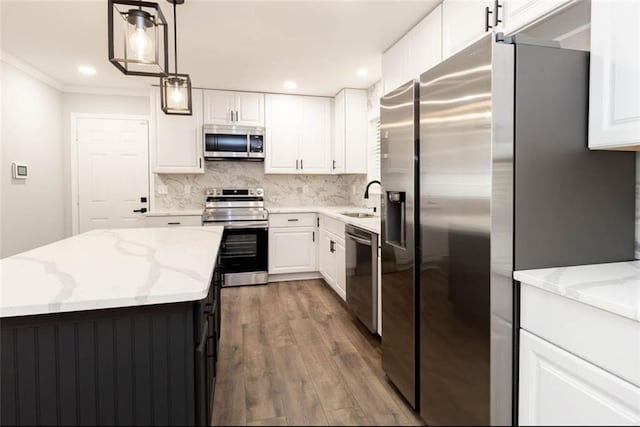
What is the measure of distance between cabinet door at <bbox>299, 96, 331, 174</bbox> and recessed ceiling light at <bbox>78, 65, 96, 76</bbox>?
2.04 meters

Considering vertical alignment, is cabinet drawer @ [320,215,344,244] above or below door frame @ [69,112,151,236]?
below

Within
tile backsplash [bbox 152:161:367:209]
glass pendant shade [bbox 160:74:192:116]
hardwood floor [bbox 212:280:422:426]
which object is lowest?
Result: hardwood floor [bbox 212:280:422:426]

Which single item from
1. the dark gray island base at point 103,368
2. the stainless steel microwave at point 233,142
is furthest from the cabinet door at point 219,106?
the dark gray island base at point 103,368

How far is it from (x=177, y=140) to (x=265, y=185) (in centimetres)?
108

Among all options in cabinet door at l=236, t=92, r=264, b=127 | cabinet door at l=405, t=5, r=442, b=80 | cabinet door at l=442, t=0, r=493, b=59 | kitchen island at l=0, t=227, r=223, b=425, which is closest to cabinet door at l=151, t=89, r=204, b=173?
cabinet door at l=236, t=92, r=264, b=127

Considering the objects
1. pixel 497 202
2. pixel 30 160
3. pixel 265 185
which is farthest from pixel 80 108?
pixel 497 202

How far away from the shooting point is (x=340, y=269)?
311cm

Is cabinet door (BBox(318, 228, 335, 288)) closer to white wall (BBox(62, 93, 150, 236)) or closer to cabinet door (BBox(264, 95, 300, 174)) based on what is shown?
cabinet door (BBox(264, 95, 300, 174))

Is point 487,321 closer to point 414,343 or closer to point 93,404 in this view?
point 414,343

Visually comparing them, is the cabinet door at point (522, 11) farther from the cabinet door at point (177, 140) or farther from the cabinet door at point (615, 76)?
the cabinet door at point (177, 140)

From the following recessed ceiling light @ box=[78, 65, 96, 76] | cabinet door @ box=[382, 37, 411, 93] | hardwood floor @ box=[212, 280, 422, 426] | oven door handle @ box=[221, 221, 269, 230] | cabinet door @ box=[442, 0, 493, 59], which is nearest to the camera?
hardwood floor @ box=[212, 280, 422, 426]

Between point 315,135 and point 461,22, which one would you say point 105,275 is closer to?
point 461,22

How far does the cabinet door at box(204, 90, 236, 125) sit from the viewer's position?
3883mm

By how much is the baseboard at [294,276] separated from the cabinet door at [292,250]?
91 millimetres
